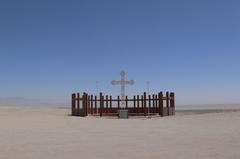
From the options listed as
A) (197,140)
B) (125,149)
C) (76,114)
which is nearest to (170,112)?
(76,114)

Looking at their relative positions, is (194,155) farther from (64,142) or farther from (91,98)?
(91,98)

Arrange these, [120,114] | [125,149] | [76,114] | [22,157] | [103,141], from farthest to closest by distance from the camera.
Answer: [76,114] < [120,114] < [103,141] < [125,149] < [22,157]

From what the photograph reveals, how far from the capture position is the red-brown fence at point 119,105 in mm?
37031

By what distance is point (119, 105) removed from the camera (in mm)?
38938

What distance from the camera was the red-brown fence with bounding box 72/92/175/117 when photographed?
121ft

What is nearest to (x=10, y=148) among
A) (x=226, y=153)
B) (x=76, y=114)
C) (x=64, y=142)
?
(x=64, y=142)

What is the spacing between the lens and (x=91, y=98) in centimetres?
3819

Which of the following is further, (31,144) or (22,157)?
(31,144)

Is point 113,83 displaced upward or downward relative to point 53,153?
upward

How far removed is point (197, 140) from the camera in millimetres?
14805

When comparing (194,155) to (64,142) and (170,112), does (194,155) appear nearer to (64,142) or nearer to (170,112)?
(64,142)

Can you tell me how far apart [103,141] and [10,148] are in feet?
10.9

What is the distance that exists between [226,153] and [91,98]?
2727 centimetres

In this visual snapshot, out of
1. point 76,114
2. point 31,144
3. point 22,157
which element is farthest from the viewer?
point 76,114
